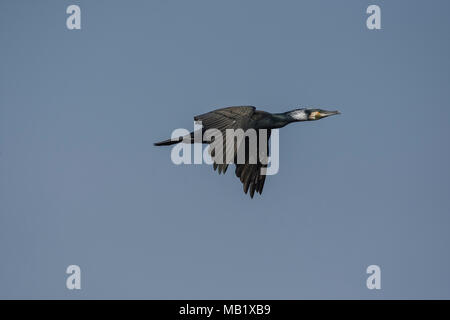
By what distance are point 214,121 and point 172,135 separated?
238 centimetres

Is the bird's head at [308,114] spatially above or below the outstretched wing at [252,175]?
above

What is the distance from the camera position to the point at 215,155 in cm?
2700

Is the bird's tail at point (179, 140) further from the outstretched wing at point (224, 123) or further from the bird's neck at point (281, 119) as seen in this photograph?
the bird's neck at point (281, 119)

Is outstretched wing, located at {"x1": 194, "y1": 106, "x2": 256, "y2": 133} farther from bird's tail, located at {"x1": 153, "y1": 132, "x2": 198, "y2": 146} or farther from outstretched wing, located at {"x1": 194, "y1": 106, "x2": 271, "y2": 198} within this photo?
bird's tail, located at {"x1": 153, "y1": 132, "x2": 198, "y2": 146}

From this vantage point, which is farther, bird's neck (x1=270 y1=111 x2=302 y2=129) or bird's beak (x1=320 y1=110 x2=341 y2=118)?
bird's beak (x1=320 y1=110 x2=341 y2=118)

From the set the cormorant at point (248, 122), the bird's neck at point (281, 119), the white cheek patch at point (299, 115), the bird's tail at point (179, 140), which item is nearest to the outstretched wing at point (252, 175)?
the cormorant at point (248, 122)

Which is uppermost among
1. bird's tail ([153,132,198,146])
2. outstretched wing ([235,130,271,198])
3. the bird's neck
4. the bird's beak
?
the bird's beak

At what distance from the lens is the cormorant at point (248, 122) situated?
27.9 meters

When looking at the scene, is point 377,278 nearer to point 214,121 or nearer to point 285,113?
point 285,113

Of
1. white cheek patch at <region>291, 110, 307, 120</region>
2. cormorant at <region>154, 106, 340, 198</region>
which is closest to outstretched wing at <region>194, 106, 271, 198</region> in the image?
cormorant at <region>154, 106, 340, 198</region>

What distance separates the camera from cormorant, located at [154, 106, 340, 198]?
27.9 metres

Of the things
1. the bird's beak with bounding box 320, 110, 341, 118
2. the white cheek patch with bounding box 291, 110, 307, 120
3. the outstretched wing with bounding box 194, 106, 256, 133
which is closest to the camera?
the outstretched wing with bounding box 194, 106, 256, 133

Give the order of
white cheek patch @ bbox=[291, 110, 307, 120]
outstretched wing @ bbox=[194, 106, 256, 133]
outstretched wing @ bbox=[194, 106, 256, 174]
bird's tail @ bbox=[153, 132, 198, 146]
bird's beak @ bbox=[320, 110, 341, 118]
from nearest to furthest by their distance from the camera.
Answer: outstretched wing @ bbox=[194, 106, 256, 174], outstretched wing @ bbox=[194, 106, 256, 133], bird's tail @ bbox=[153, 132, 198, 146], bird's beak @ bbox=[320, 110, 341, 118], white cheek patch @ bbox=[291, 110, 307, 120]
